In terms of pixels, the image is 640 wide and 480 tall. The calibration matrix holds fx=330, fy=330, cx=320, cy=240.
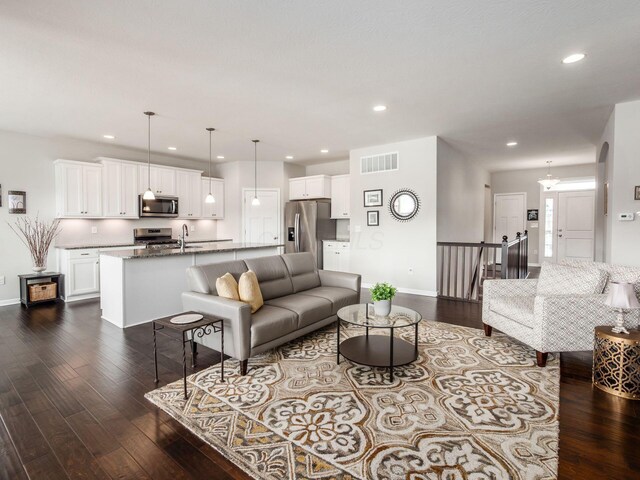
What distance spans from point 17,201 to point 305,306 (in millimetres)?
5336

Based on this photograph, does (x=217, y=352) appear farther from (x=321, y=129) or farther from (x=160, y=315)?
(x=321, y=129)

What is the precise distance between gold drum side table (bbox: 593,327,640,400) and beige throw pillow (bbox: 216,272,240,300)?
3.00 metres

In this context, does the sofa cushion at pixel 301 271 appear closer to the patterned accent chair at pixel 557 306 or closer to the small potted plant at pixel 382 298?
the small potted plant at pixel 382 298

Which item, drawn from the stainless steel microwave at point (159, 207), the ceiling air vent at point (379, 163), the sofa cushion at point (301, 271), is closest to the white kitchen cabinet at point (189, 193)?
the stainless steel microwave at point (159, 207)

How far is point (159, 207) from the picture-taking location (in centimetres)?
675

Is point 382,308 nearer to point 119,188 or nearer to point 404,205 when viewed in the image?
point 404,205

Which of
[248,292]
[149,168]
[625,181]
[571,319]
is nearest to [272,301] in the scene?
[248,292]

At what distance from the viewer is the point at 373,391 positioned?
2.47 meters

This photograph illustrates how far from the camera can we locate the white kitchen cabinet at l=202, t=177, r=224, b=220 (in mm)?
7656

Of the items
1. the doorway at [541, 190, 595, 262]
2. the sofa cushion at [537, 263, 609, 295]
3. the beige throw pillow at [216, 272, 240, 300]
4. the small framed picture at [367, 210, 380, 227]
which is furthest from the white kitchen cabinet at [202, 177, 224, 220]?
the doorway at [541, 190, 595, 262]

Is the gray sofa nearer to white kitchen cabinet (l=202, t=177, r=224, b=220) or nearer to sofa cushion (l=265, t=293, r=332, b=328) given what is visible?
sofa cushion (l=265, t=293, r=332, b=328)

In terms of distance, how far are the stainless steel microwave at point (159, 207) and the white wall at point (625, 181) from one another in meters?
7.37

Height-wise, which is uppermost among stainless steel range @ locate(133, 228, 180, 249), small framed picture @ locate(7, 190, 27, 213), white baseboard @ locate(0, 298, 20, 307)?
small framed picture @ locate(7, 190, 27, 213)

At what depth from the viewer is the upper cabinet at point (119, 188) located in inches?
239
